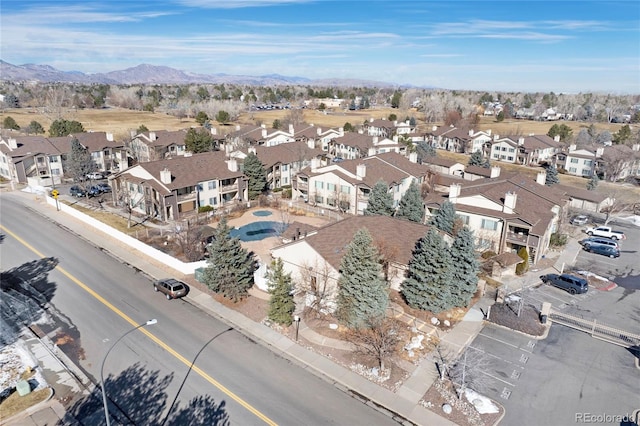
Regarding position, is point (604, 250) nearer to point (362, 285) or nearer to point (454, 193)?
point (454, 193)

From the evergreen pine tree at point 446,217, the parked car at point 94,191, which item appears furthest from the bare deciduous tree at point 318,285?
the parked car at point 94,191

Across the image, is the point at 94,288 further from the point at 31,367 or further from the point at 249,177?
the point at 249,177

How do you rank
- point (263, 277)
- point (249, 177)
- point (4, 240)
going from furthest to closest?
point (249, 177)
point (4, 240)
point (263, 277)

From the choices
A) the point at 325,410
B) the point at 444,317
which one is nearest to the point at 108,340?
the point at 325,410

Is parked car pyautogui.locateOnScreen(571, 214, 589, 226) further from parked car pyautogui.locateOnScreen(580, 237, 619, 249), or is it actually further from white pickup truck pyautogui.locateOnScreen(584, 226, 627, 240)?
parked car pyautogui.locateOnScreen(580, 237, 619, 249)

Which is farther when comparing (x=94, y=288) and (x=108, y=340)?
(x=94, y=288)

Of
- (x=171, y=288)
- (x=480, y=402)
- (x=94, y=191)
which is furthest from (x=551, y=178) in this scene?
(x=94, y=191)

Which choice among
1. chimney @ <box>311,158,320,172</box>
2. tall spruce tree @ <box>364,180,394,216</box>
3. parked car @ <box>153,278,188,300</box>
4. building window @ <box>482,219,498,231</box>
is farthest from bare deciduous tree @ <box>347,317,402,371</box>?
chimney @ <box>311,158,320,172</box>

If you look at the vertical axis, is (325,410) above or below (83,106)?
below
